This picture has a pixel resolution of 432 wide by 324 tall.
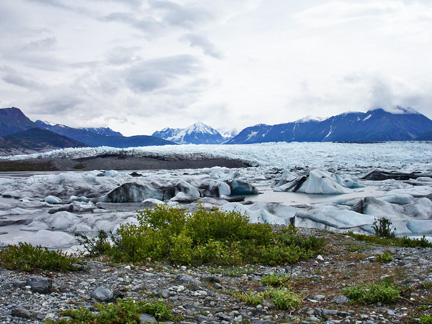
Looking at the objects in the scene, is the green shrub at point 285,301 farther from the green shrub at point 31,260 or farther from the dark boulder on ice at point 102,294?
the green shrub at point 31,260

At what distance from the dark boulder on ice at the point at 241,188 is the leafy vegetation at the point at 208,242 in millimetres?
12903

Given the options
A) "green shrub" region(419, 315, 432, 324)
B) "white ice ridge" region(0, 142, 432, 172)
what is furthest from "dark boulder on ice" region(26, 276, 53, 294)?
"white ice ridge" region(0, 142, 432, 172)

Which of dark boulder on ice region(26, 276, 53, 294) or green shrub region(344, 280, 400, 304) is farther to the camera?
green shrub region(344, 280, 400, 304)

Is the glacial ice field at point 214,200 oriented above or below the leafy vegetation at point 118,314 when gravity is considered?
below

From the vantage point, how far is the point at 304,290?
5.13 metres

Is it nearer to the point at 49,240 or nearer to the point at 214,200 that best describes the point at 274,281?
the point at 49,240

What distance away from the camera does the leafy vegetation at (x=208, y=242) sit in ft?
21.7

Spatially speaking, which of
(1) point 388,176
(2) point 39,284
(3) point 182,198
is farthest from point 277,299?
(1) point 388,176

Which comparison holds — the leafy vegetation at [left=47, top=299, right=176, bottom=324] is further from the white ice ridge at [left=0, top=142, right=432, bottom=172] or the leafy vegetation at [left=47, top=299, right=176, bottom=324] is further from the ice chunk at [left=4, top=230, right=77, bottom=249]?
the white ice ridge at [left=0, top=142, right=432, bottom=172]

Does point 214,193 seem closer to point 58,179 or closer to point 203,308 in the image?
point 58,179

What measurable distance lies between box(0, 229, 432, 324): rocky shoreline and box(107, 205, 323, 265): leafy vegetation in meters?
0.34

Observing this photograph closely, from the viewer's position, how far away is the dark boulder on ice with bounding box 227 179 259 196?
21531mm

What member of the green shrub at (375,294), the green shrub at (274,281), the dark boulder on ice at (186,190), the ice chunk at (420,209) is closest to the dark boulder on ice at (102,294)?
the green shrub at (274,281)

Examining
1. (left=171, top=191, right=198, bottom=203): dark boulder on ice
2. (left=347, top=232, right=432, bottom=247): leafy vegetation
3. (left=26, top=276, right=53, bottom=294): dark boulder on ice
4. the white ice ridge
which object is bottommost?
(left=171, top=191, right=198, bottom=203): dark boulder on ice
